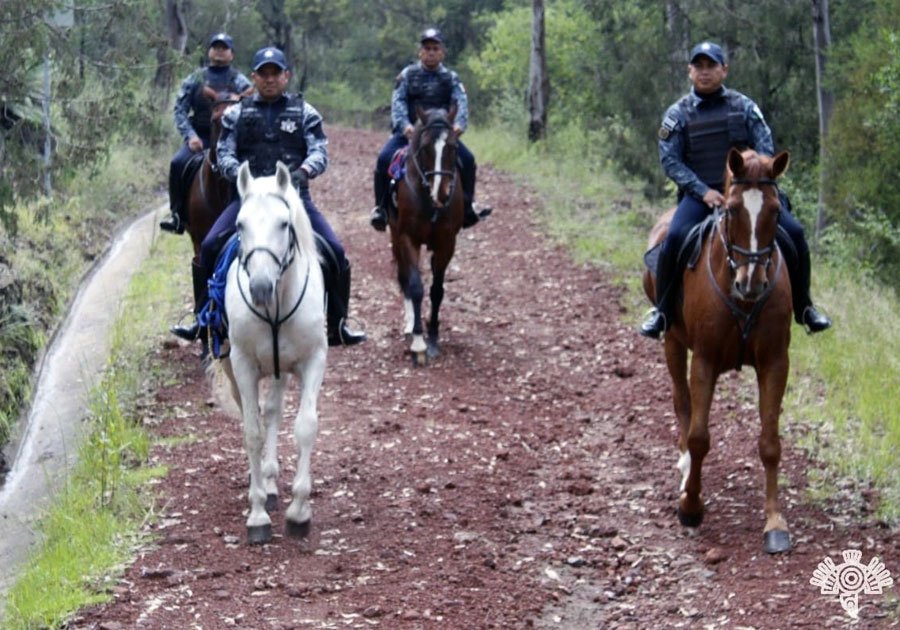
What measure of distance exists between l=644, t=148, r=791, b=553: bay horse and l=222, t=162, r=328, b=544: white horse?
2.48m

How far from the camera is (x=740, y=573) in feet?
24.8

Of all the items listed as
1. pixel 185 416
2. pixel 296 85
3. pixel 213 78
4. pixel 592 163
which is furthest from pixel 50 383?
pixel 296 85

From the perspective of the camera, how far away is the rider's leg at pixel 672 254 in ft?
28.8

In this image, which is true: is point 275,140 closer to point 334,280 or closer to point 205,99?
point 334,280

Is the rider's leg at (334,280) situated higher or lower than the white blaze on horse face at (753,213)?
lower

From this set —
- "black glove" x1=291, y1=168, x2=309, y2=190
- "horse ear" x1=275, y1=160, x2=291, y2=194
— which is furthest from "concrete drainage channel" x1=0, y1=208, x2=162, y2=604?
"horse ear" x1=275, y1=160, x2=291, y2=194

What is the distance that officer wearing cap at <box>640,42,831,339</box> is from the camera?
8.77 m

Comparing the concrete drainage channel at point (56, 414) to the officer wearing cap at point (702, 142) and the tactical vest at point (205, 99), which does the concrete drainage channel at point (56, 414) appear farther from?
the officer wearing cap at point (702, 142)

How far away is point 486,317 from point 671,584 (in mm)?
8082

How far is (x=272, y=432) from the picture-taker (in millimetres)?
8953

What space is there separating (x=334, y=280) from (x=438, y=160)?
12.8 ft

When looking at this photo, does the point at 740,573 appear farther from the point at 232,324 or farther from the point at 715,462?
the point at 232,324

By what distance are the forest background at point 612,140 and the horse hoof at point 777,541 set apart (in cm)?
90

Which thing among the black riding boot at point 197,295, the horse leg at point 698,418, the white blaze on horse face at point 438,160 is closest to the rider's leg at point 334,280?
the black riding boot at point 197,295
